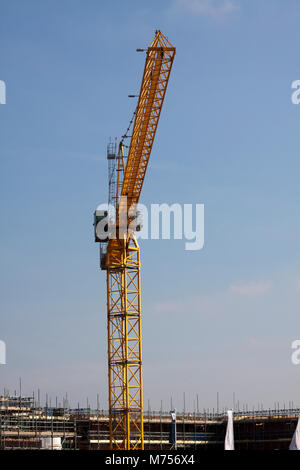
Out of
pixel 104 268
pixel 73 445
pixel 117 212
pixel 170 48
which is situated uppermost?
pixel 170 48

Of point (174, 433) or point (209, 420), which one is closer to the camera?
point (174, 433)

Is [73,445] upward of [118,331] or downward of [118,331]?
downward

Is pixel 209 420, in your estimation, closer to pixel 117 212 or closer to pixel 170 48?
pixel 117 212

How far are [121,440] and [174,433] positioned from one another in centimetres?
867

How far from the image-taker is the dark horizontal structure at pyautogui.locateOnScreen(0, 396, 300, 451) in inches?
3543

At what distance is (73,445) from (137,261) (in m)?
24.0

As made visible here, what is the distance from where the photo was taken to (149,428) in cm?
9850

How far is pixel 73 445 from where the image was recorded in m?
94.6

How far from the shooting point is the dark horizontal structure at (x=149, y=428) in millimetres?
90000
